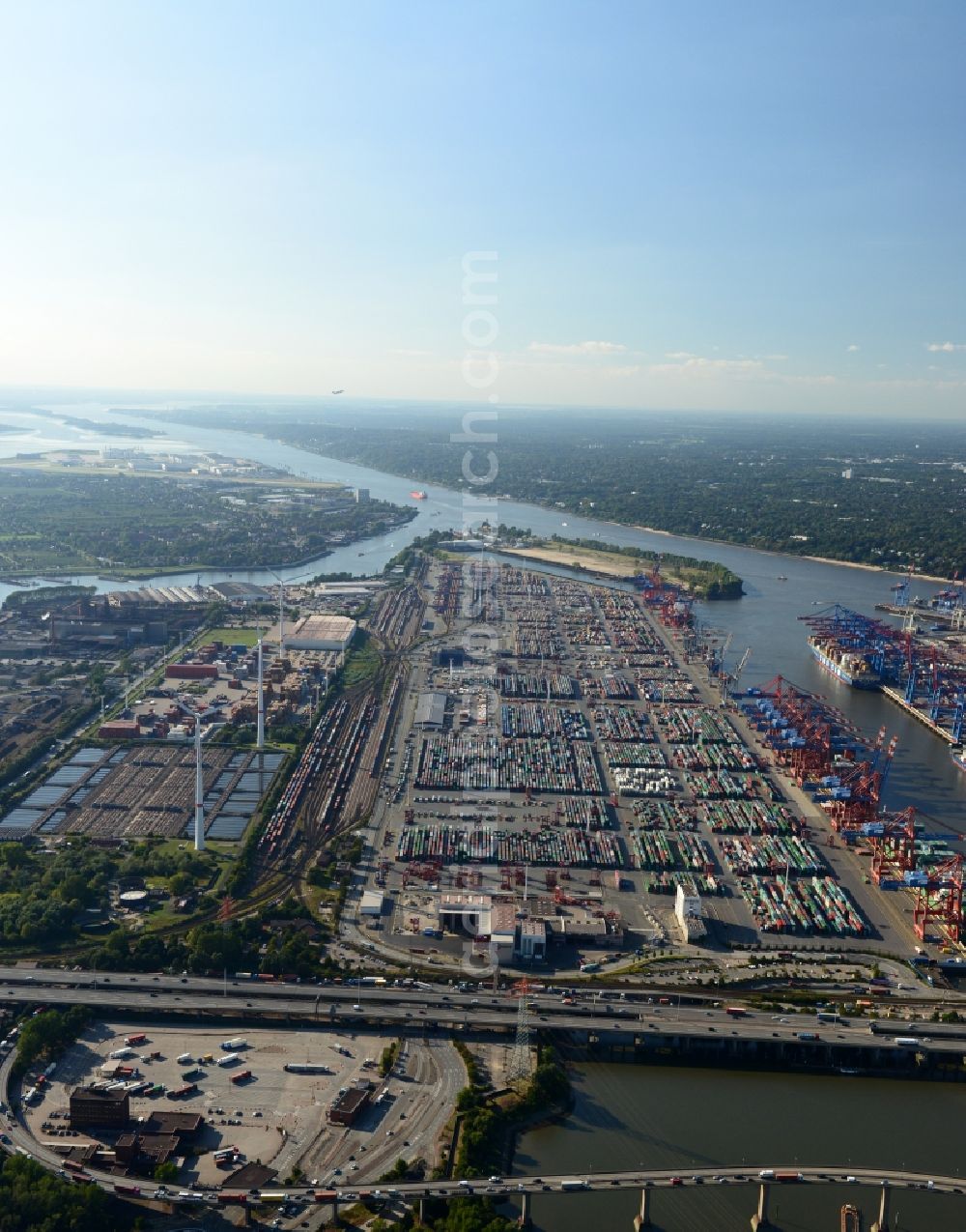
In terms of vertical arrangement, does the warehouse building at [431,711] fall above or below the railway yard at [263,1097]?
above

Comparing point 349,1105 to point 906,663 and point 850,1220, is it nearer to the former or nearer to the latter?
point 850,1220

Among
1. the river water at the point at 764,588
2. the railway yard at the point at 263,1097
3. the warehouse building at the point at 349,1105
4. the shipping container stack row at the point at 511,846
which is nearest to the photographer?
the railway yard at the point at 263,1097

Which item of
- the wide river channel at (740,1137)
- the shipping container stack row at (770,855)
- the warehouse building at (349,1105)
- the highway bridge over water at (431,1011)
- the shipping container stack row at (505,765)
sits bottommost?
the wide river channel at (740,1137)

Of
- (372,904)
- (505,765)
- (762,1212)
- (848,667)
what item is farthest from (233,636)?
(762,1212)

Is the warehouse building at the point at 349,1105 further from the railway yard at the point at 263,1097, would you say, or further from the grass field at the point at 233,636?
the grass field at the point at 233,636

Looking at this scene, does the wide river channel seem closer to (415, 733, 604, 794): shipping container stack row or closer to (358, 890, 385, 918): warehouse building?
(358, 890, 385, 918): warehouse building

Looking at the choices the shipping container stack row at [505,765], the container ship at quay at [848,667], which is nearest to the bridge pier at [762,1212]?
the shipping container stack row at [505,765]

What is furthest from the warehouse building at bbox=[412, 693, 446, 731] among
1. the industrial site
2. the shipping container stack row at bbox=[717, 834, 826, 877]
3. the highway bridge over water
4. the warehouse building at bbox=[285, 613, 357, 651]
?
the highway bridge over water

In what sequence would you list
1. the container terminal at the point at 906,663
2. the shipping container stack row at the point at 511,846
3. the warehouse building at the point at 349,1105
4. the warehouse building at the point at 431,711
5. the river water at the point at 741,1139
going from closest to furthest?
1. the river water at the point at 741,1139
2. the warehouse building at the point at 349,1105
3. the shipping container stack row at the point at 511,846
4. the warehouse building at the point at 431,711
5. the container terminal at the point at 906,663
